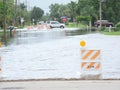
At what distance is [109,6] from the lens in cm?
10075

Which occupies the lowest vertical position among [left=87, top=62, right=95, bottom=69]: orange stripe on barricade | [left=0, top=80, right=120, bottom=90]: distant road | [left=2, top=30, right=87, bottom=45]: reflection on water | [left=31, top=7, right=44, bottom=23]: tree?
[left=2, top=30, right=87, bottom=45]: reflection on water

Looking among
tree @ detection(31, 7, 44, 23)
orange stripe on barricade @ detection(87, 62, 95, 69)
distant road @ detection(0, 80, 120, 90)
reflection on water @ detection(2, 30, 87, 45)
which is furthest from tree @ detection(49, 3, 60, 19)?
distant road @ detection(0, 80, 120, 90)

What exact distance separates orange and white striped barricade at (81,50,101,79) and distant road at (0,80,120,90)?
767 mm

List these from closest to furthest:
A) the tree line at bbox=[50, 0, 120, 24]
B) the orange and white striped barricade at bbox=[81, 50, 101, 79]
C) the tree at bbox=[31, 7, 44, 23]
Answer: the orange and white striped barricade at bbox=[81, 50, 101, 79], the tree line at bbox=[50, 0, 120, 24], the tree at bbox=[31, 7, 44, 23]

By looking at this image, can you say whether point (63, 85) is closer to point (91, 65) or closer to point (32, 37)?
point (91, 65)

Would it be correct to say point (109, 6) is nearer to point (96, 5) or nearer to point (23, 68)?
point (96, 5)

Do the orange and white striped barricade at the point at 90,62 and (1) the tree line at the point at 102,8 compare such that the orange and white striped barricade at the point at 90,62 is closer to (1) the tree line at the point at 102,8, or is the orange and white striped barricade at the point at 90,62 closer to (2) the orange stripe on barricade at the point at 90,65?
(2) the orange stripe on barricade at the point at 90,65

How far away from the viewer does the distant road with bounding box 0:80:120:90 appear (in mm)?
11914

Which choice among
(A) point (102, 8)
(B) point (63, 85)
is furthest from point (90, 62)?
A: (A) point (102, 8)

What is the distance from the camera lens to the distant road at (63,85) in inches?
469

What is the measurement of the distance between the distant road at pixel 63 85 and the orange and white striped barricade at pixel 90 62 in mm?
767

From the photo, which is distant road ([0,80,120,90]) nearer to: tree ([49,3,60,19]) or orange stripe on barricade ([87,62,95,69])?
orange stripe on barricade ([87,62,95,69])

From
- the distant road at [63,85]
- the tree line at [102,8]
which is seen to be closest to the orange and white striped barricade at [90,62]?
the distant road at [63,85]

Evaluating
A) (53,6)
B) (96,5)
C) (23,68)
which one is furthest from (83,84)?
(53,6)
